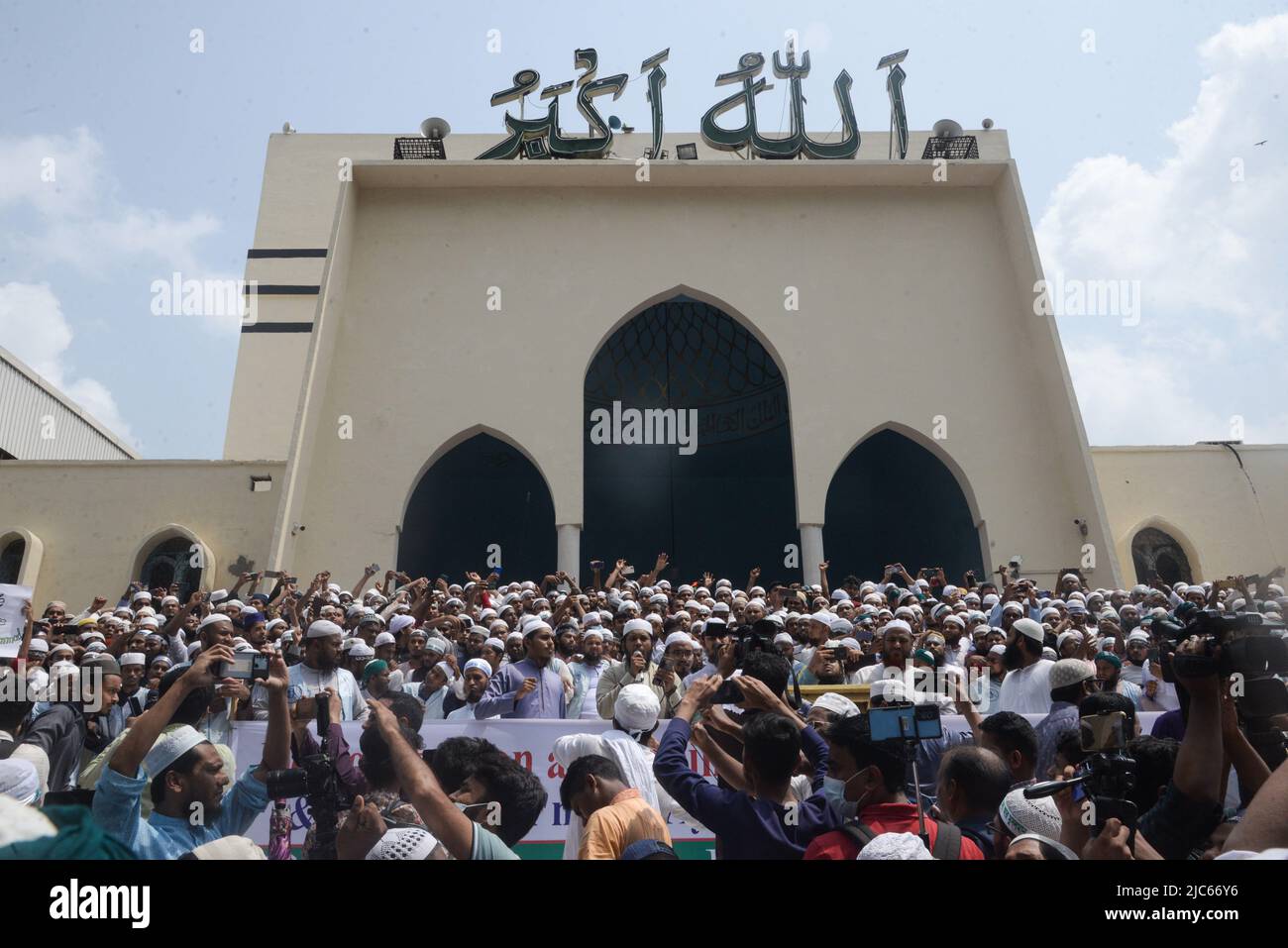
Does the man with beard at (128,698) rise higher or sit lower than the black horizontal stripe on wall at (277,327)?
lower

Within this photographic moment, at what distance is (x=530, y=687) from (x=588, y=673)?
103 cm

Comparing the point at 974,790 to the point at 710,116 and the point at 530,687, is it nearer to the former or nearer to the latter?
the point at 530,687

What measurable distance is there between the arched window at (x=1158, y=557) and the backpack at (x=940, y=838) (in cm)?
1473

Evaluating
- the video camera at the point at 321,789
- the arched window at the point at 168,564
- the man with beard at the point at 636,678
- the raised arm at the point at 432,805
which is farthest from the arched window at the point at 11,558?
the raised arm at the point at 432,805

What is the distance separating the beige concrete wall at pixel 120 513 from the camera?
1553cm

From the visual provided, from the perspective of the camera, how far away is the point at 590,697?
6.87 meters

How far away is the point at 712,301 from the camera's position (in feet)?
53.9

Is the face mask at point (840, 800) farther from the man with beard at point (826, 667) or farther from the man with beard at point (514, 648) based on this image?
the man with beard at point (514, 648)

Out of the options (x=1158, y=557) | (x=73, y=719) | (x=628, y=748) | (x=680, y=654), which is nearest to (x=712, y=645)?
(x=680, y=654)

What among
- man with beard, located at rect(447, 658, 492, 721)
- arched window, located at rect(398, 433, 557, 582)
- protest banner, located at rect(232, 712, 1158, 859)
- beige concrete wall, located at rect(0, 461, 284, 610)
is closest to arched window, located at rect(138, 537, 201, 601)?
beige concrete wall, located at rect(0, 461, 284, 610)

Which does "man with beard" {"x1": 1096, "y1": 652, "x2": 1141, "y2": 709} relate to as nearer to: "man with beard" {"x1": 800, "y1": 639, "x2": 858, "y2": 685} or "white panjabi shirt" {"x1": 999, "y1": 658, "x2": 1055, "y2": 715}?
"white panjabi shirt" {"x1": 999, "y1": 658, "x2": 1055, "y2": 715}

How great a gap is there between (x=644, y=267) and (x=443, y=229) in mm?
3340
